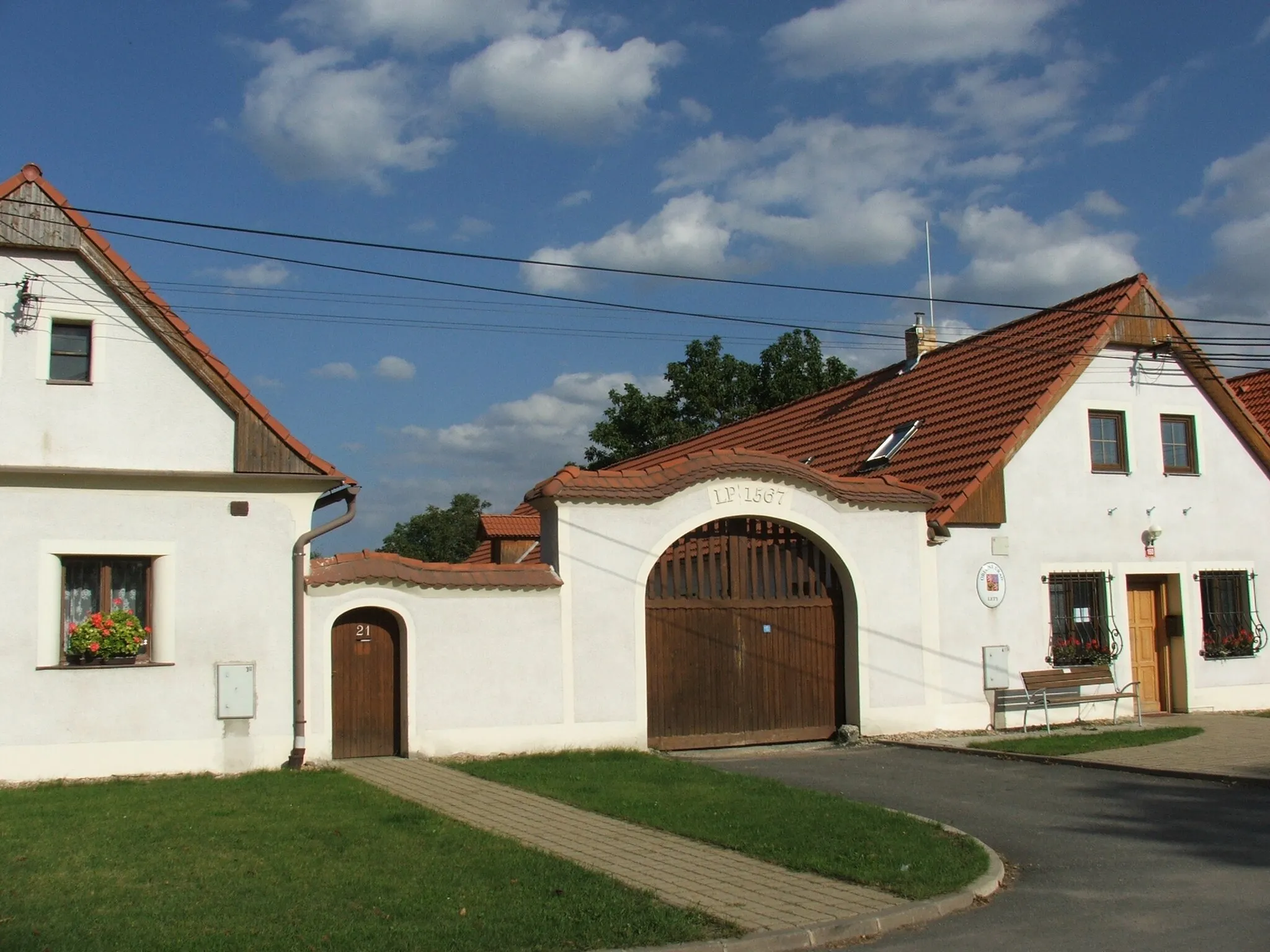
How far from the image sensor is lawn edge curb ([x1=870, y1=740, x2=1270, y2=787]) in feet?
42.4

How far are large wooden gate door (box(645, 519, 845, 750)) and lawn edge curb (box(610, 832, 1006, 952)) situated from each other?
8079 mm

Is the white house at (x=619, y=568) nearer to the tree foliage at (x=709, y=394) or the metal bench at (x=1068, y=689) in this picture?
the metal bench at (x=1068, y=689)

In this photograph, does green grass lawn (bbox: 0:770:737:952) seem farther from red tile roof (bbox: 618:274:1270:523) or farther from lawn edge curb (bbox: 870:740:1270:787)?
red tile roof (bbox: 618:274:1270:523)

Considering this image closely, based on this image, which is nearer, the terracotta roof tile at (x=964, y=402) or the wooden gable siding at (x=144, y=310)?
the wooden gable siding at (x=144, y=310)

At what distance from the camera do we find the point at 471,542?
6819 cm

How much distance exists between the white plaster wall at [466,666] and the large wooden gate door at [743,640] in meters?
1.57

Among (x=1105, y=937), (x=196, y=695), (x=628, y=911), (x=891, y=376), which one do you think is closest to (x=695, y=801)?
Answer: (x=628, y=911)

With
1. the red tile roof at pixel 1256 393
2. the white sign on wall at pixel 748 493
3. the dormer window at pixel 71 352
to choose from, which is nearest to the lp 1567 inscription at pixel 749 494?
the white sign on wall at pixel 748 493

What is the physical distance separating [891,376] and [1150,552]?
663cm

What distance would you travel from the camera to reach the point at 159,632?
1398 centimetres

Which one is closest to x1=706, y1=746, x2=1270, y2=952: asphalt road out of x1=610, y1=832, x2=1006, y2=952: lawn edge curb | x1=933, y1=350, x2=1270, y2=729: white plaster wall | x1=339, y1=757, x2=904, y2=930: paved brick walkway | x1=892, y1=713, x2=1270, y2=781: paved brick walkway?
x1=610, y1=832, x2=1006, y2=952: lawn edge curb

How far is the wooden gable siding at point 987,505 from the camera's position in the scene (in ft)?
59.0

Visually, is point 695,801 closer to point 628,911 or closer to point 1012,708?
point 628,911

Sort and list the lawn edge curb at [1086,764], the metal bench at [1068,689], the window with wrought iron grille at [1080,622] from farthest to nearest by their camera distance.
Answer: the window with wrought iron grille at [1080,622], the metal bench at [1068,689], the lawn edge curb at [1086,764]
